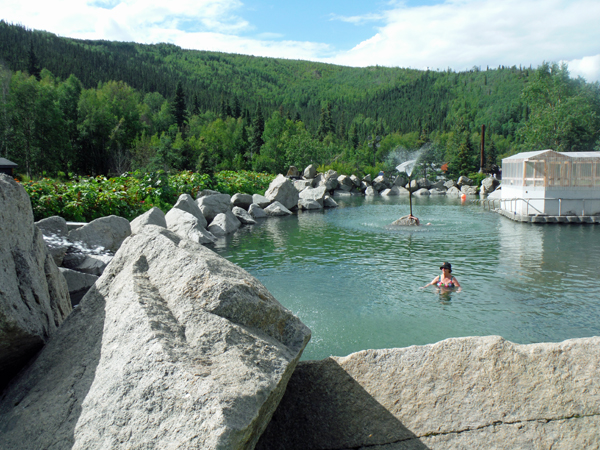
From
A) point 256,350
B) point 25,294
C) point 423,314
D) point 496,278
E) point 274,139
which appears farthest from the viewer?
point 274,139

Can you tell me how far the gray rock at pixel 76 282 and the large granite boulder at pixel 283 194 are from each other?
21.8 meters

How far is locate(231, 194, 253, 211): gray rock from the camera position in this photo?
29531 millimetres

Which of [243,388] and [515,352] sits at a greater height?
[243,388]

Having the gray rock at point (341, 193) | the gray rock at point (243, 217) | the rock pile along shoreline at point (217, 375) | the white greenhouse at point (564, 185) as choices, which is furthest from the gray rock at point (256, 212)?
the gray rock at point (341, 193)

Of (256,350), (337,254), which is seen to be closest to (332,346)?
(256,350)

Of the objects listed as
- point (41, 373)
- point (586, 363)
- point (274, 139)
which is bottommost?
point (586, 363)

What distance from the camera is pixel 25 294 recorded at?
139 inches

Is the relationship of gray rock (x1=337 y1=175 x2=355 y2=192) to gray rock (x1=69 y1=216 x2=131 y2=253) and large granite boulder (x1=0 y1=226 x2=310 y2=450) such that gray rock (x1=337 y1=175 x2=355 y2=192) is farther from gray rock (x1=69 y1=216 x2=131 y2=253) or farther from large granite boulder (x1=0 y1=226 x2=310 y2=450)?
large granite boulder (x1=0 y1=226 x2=310 y2=450)

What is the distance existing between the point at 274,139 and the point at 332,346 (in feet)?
204

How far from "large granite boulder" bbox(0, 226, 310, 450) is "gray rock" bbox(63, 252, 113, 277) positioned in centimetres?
874

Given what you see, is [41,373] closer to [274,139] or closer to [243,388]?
[243,388]

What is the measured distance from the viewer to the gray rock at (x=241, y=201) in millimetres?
29531

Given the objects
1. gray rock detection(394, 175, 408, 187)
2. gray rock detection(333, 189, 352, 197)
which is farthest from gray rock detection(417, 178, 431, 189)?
gray rock detection(333, 189, 352, 197)

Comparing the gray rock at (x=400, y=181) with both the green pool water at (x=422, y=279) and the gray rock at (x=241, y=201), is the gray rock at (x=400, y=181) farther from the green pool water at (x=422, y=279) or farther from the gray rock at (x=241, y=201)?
the green pool water at (x=422, y=279)
